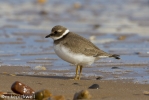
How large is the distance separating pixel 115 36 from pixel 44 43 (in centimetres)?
197

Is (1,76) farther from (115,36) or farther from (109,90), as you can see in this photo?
(115,36)

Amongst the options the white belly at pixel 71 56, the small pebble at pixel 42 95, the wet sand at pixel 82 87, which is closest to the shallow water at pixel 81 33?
the white belly at pixel 71 56

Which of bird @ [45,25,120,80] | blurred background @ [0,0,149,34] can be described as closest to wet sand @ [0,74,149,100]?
bird @ [45,25,120,80]

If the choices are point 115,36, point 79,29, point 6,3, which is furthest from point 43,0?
point 115,36

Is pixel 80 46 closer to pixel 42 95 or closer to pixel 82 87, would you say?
pixel 82 87

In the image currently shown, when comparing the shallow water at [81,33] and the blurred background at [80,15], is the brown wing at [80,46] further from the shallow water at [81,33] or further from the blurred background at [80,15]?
the blurred background at [80,15]

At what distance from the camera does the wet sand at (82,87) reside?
5.59 meters

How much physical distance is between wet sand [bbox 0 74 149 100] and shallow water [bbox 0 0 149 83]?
0.47 m

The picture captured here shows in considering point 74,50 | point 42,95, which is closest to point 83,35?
point 74,50

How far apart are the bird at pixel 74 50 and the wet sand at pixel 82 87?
0.31 metres

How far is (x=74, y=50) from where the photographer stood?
7184 mm

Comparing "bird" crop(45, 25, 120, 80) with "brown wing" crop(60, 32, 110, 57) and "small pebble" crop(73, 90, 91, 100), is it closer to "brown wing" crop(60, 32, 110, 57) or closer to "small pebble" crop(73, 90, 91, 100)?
"brown wing" crop(60, 32, 110, 57)

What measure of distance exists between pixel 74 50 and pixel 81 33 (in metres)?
4.91

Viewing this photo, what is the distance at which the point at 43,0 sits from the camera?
62.6ft
